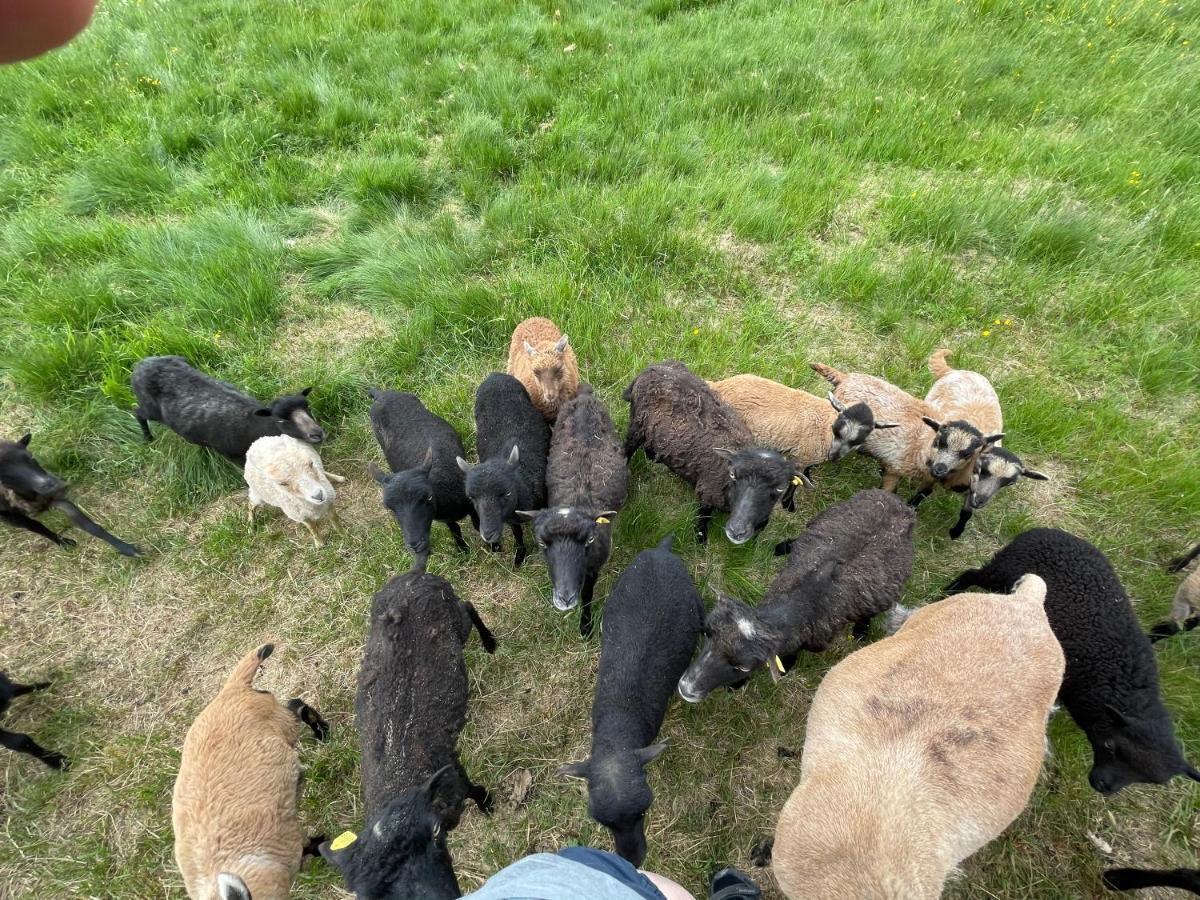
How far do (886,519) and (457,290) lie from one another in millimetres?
4749

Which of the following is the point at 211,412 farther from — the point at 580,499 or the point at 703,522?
the point at 703,522

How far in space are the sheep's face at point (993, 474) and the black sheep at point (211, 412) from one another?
573cm

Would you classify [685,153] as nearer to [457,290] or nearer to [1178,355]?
[457,290]

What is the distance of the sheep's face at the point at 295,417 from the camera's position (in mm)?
Result: 4855

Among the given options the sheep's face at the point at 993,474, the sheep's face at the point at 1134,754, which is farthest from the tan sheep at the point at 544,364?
the sheep's face at the point at 1134,754

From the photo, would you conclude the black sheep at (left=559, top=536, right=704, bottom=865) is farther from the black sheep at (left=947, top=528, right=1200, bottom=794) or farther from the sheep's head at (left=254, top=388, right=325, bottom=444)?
the sheep's head at (left=254, top=388, right=325, bottom=444)

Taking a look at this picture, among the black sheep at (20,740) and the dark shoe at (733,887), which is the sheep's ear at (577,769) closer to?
the dark shoe at (733,887)

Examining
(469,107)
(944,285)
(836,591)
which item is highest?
(469,107)

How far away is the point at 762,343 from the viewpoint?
228 inches

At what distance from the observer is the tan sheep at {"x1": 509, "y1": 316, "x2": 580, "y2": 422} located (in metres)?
5.08

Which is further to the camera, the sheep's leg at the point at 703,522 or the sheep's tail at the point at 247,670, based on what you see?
the sheep's leg at the point at 703,522

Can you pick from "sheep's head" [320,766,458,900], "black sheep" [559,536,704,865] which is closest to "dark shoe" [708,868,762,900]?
"black sheep" [559,536,704,865]

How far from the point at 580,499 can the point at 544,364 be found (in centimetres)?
143

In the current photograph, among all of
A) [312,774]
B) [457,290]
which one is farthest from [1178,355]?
[312,774]
